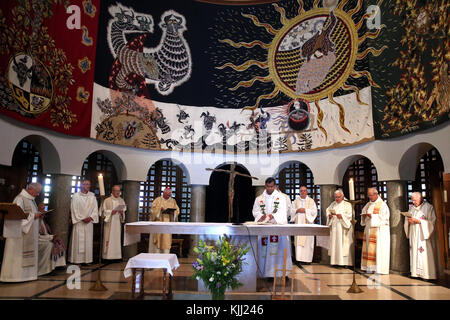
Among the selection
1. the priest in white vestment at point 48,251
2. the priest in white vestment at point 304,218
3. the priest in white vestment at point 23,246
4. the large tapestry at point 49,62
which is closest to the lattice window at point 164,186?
the large tapestry at point 49,62

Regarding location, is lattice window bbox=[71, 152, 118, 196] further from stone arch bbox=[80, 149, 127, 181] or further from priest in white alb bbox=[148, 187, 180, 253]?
priest in white alb bbox=[148, 187, 180, 253]

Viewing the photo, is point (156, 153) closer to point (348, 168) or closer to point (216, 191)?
point (216, 191)

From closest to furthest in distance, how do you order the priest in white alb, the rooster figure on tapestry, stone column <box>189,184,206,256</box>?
the priest in white alb, the rooster figure on tapestry, stone column <box>189,184,206,256</box>

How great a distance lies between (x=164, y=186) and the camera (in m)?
14.1

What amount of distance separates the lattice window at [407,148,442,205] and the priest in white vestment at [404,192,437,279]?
206 centimetres

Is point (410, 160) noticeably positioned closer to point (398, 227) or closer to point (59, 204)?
point (398, 227)

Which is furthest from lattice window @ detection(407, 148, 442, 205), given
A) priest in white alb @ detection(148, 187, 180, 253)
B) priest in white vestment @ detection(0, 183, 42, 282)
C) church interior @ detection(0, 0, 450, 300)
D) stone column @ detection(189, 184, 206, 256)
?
priest in white vestment @ detection(0, 183, 42, 282)

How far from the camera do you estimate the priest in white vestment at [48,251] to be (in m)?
8.82

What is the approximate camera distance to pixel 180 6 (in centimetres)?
1326

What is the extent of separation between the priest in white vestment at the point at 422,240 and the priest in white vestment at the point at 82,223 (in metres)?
8.80

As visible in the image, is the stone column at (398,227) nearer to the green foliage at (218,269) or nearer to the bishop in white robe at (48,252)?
the green foliage at (218,269)

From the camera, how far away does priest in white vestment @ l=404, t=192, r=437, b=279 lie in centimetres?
902

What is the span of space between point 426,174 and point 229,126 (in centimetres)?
668

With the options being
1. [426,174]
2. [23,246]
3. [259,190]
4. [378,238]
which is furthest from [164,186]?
[426,174]
